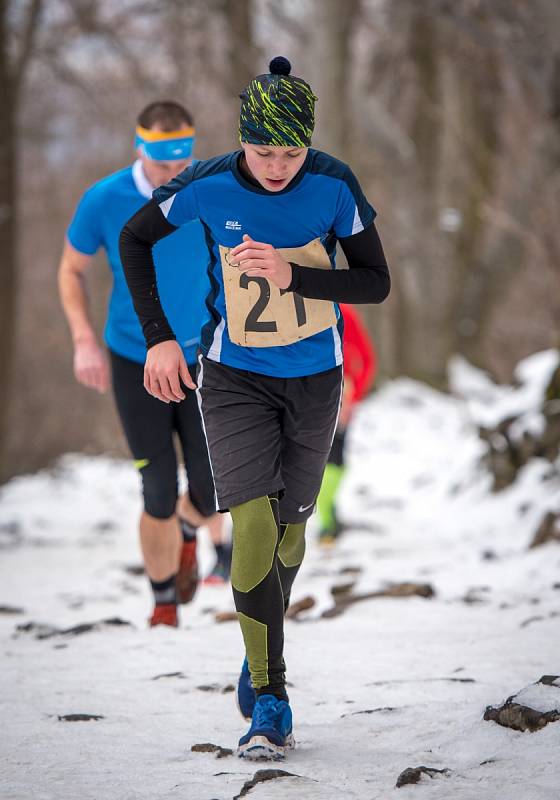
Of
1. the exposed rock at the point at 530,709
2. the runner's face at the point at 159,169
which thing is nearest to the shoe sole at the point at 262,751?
the exposed rock at the point at 530,709

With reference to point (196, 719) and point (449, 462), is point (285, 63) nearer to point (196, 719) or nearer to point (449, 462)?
point (196, 719)

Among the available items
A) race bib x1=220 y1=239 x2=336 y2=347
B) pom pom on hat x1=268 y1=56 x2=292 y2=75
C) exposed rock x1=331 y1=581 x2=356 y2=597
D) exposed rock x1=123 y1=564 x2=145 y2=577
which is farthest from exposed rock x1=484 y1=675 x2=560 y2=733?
exposed rock x1=123 y1=564 x2=145 y2=577

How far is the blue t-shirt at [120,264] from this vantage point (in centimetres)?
470

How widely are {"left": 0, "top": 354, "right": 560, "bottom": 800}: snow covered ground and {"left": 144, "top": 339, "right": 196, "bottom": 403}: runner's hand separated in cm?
104

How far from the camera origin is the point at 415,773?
2787mm

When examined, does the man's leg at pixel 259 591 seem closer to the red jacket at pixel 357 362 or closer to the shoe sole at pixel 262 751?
the shoe sole at pixel 262 751

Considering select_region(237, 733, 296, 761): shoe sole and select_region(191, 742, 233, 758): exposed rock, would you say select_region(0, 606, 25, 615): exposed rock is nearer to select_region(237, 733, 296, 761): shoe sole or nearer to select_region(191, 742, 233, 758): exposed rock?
select_region(191, 742, 233, 758): exposed rock

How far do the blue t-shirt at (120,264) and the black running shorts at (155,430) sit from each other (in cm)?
11

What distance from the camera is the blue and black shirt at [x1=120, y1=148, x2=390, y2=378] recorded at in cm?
324

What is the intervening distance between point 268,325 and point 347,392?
459 cm

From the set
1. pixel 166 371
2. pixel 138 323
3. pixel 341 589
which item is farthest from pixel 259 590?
pixel 341 589

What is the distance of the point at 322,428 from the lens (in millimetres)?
3434

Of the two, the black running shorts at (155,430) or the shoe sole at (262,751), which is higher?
the black running shorts at (155,430)

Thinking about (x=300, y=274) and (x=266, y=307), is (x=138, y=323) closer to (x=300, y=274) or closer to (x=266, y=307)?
(x=266, y=307)
